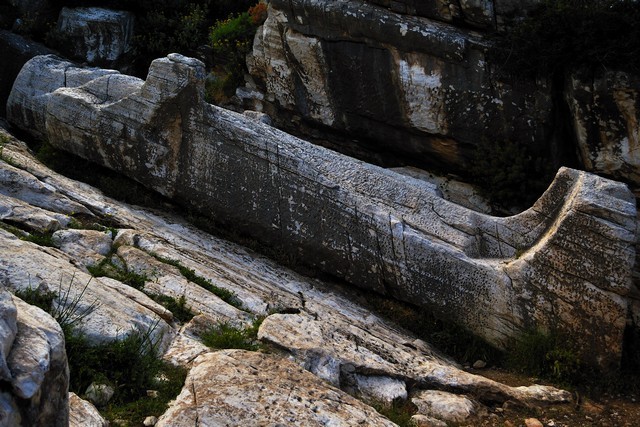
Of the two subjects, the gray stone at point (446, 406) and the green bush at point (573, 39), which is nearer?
the gray stone at point (446, 406)

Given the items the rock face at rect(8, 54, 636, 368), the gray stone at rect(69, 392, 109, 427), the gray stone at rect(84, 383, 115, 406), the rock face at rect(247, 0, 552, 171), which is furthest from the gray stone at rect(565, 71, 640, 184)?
the gray stone at rect(69, 392, 109, 427)

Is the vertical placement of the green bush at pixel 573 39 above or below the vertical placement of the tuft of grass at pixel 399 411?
above

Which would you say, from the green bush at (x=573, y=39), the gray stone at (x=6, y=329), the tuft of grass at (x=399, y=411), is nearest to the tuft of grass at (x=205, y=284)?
the tuft of grass at (x=399, y=411)

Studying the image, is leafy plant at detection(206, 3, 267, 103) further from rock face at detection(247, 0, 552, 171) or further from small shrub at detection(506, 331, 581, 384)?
small shrub at detection(506, 331, 581, 384)

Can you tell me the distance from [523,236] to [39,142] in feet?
27.5

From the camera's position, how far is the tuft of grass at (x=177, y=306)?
27.4ft

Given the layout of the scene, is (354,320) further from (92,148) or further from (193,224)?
(92,148)

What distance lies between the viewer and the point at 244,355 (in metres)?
7.49

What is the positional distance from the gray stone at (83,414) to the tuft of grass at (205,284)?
3.04m

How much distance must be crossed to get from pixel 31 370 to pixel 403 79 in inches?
351

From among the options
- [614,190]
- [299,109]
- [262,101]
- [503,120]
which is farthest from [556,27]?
[262,101]

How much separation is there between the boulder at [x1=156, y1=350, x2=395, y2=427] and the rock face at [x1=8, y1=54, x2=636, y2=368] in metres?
3.14

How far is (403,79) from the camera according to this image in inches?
483

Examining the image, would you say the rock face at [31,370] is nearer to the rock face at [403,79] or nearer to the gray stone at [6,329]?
the gray stone at [6,329]
